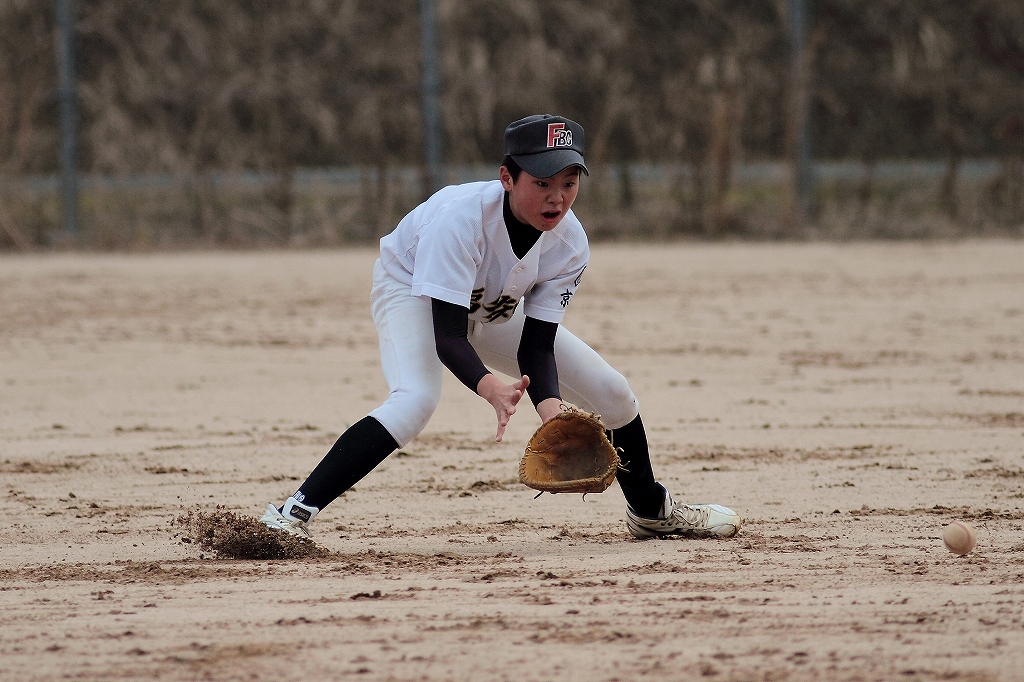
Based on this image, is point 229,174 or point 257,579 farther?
point 229,174

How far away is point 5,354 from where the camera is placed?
7832 millimetres

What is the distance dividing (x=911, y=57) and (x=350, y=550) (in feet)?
44.9

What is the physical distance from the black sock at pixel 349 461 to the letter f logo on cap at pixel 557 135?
3.00 feet

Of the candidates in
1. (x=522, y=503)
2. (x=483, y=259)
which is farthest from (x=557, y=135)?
(x=522, y=503)

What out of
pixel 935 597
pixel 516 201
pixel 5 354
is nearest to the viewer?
pixel 935 597

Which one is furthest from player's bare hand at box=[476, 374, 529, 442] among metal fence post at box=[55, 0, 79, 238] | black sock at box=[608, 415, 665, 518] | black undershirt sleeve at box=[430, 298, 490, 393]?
metal fence post at box=[55, 0, 79, 238]

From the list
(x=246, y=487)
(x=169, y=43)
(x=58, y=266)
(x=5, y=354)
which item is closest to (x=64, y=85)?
(x=169, y=43)

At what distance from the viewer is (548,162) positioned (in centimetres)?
352

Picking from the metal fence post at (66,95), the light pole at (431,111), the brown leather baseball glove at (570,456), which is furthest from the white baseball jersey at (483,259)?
the metal fence post at (66,95)

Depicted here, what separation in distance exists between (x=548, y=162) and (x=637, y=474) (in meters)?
1.04

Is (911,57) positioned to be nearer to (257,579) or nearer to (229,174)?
(229,174)

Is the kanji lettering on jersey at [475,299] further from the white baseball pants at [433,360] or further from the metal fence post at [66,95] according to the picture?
the metal fence post at [66,95]

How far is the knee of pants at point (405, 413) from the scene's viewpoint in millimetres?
3660

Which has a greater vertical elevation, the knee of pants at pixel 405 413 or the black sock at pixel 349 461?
the knee of pants at pixel 405 413
